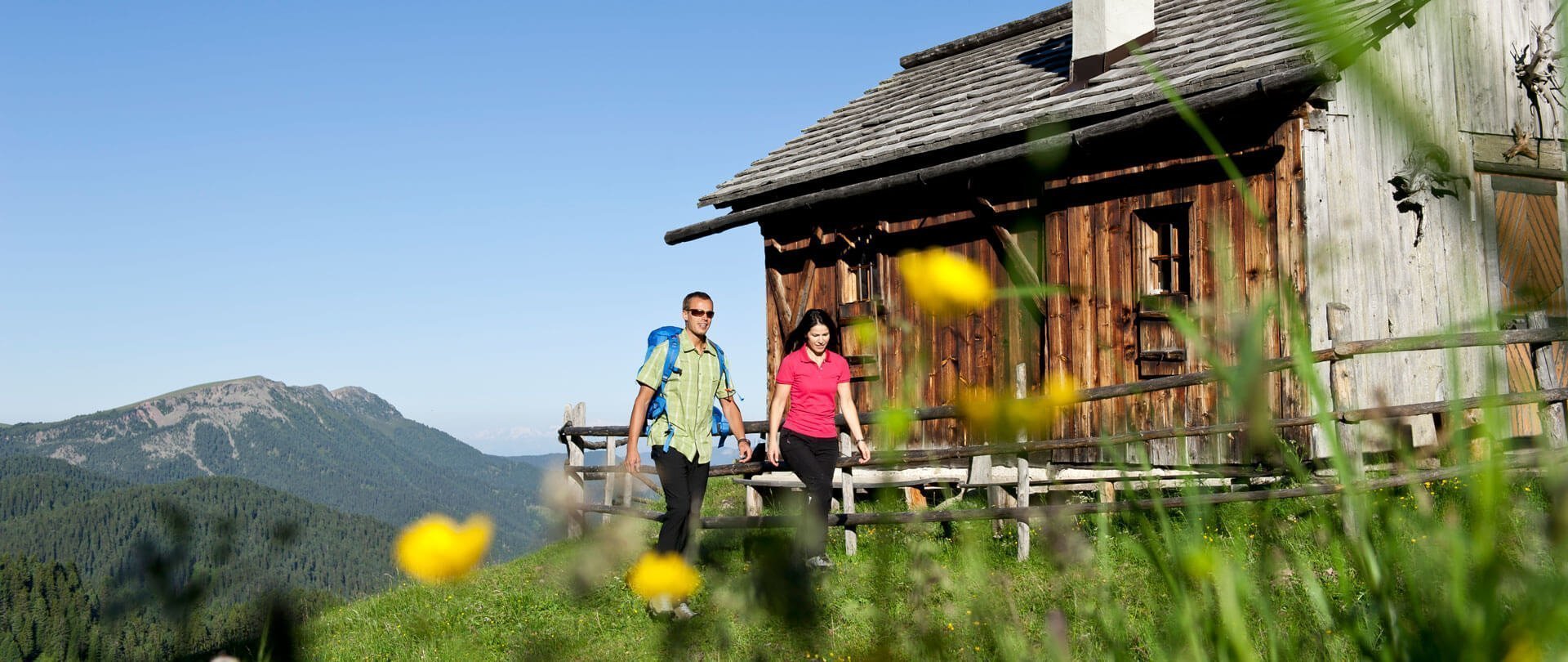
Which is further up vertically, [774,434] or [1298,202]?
[1298,202]

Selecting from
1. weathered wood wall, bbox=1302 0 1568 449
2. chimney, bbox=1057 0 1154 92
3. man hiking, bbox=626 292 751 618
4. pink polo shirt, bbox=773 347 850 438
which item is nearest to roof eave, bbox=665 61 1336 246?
weathered wood wall, bbox=1302 0 1568 449

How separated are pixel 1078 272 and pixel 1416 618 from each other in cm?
1090

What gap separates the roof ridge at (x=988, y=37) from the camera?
51.1 feet

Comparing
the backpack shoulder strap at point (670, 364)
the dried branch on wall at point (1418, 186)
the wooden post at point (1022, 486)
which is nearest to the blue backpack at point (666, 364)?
the backpack shoulder strap at point (670, 364)

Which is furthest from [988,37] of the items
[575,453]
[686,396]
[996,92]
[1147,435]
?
[686,396]

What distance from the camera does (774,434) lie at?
8117 millimetres

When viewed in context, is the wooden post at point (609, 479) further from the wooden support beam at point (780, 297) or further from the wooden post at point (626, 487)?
the wooden support beam at point (780, 297)

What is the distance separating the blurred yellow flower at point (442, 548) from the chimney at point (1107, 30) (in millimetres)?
11499

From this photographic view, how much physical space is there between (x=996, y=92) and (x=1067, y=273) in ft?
9.60

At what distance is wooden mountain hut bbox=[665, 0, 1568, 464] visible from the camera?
32.3 ft

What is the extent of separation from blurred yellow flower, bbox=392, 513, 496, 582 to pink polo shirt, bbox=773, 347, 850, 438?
21.8 feet

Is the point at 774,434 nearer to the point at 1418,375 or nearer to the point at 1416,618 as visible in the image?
the point at 1418,375

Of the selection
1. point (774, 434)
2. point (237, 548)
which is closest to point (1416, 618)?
point (237, 548)

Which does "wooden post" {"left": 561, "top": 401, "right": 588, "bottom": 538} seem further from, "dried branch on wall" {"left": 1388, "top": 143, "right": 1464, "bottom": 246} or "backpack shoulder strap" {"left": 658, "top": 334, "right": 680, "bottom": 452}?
"dried branch on wall" {"left": 1388, "top": 143, "right": 1464, "bottom": 246}
